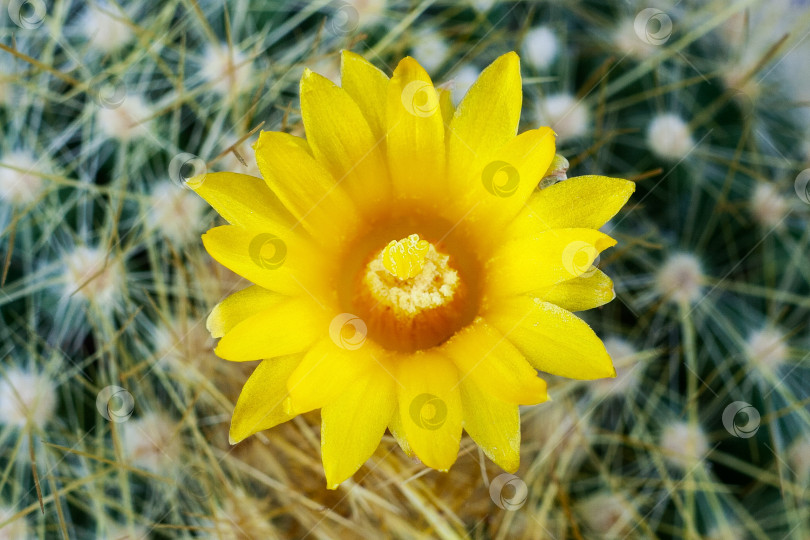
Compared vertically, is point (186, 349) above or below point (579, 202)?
below

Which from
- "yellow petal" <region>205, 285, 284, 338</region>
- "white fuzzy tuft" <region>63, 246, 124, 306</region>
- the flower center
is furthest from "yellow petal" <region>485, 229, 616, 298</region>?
"white fuzzy tuft" <region>63, 246, 124, 306</region>

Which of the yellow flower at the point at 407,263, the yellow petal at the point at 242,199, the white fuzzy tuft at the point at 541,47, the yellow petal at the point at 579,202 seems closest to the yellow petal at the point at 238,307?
the yellow flower at the point at 407,263

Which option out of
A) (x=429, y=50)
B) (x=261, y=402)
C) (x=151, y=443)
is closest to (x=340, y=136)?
(x=261, y=402)

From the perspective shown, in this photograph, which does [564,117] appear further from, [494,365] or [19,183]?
[19,183]

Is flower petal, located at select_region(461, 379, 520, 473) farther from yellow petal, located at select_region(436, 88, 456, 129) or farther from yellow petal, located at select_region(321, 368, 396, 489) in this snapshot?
yellow petal, located at select_region(436, 88, 456, 129)

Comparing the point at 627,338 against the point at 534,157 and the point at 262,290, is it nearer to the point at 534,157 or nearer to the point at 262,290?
the point at 534,157

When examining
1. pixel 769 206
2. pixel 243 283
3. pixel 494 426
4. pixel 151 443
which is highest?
pixel 769 206

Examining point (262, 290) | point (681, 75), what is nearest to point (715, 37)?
point (681, 75)

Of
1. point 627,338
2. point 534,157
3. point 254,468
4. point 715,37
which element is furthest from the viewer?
point 715,37
